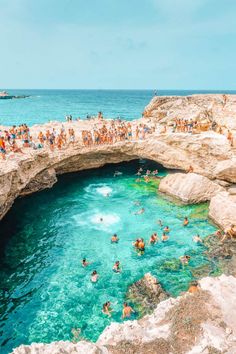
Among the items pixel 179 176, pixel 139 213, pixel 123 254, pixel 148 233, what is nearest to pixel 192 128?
pixel 179 176

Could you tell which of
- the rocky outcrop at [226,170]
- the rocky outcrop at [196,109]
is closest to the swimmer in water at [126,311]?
the rocky outcrop at [226,170]

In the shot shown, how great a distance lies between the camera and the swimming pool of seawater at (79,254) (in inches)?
648

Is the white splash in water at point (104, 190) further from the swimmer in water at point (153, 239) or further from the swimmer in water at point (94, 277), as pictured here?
the swimmer in water at point (94, 277)

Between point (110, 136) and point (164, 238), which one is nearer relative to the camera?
point (164, 238)

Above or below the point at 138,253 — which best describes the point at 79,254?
below

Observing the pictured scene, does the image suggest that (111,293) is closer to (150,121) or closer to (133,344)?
(133,344)

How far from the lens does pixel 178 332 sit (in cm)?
1002

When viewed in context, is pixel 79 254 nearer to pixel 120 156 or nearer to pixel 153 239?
pixel 153 239

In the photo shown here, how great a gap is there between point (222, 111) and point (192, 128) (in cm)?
387

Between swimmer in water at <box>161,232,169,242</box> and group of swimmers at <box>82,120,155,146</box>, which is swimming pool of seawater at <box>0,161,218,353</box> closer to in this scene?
swimmer in water at <box>161,232,169,242</box>

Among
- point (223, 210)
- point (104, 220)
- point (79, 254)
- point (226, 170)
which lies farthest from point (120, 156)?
point (79, 254)

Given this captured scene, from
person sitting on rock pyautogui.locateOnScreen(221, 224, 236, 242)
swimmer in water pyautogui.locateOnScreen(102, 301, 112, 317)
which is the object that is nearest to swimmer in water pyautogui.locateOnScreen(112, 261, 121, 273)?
swimmer in water pyautogui.locateOnScreen(102, 301, 112, 317)

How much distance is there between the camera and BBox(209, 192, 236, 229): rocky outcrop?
24391 mm

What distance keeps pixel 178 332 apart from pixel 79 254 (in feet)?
42.9
